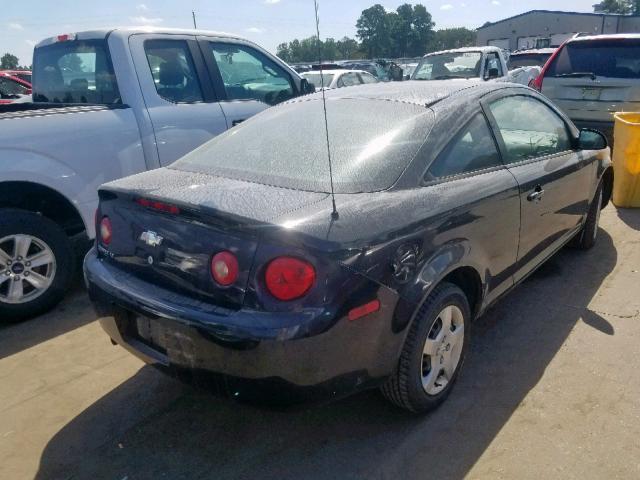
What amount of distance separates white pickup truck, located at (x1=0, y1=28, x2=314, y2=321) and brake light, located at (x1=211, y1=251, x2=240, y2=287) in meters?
2.14

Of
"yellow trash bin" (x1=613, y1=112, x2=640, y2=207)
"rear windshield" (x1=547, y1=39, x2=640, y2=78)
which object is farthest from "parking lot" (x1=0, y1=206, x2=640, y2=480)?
"rear windshield" (x1=547, y1=39, x2=640, y2=78)

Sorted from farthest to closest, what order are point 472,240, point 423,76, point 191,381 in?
point 423,76
point 472,240
point 191,381

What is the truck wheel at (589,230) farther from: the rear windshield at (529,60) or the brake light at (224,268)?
the rear windshield at (529,60)

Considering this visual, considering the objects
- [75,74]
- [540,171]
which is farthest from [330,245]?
[75,74]

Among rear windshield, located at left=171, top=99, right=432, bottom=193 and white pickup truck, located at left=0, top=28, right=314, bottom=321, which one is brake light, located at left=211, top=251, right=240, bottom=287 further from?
white pickup truck, located at left=0, top=28, right=314, bottom=321

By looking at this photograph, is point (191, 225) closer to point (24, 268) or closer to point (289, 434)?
point (289, 434)

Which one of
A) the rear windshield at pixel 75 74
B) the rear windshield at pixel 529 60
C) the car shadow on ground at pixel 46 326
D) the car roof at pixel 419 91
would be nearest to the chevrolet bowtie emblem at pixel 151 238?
the car roof at pixel 419 91

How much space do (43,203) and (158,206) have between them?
7.06 ft

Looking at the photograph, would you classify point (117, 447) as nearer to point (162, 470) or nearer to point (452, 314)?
point (162, 470)

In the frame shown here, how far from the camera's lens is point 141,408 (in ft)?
9.16

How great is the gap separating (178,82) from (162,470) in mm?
3232

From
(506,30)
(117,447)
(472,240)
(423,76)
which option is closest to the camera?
(117,447)

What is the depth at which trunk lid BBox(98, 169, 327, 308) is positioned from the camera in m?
2.15

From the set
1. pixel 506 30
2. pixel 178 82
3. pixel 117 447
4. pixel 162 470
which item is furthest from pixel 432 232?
pixel 506 30
